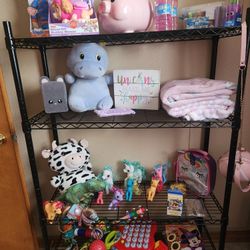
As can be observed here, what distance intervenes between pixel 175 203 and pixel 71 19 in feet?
3.01

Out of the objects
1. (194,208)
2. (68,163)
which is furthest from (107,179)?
(194,208)

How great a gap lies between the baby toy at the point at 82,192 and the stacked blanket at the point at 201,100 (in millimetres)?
529

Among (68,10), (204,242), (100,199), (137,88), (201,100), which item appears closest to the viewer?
(68,10)

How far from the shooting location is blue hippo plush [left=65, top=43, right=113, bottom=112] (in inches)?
41.5

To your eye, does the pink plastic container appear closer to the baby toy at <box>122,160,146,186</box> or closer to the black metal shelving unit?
the black metal shelving unit

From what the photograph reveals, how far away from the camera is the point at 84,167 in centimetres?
129

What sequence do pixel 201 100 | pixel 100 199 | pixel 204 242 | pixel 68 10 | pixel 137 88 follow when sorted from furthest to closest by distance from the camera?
pixel 204 242
pixel 100 199
pixel 137 88
pixel 201 100
pixel 68 10

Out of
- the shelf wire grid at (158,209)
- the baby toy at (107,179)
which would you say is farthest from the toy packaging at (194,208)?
the baby toy at (107,179)

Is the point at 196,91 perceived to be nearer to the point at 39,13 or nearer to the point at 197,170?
the point at 197,170

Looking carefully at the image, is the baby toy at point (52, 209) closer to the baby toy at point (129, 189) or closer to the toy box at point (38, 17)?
the baby toy at point (129, 189)

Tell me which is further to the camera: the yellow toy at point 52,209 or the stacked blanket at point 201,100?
the yellow toy at point 52,209

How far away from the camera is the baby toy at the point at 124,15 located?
91 centimetres

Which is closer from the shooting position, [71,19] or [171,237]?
[71,19]

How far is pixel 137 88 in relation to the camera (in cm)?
112
